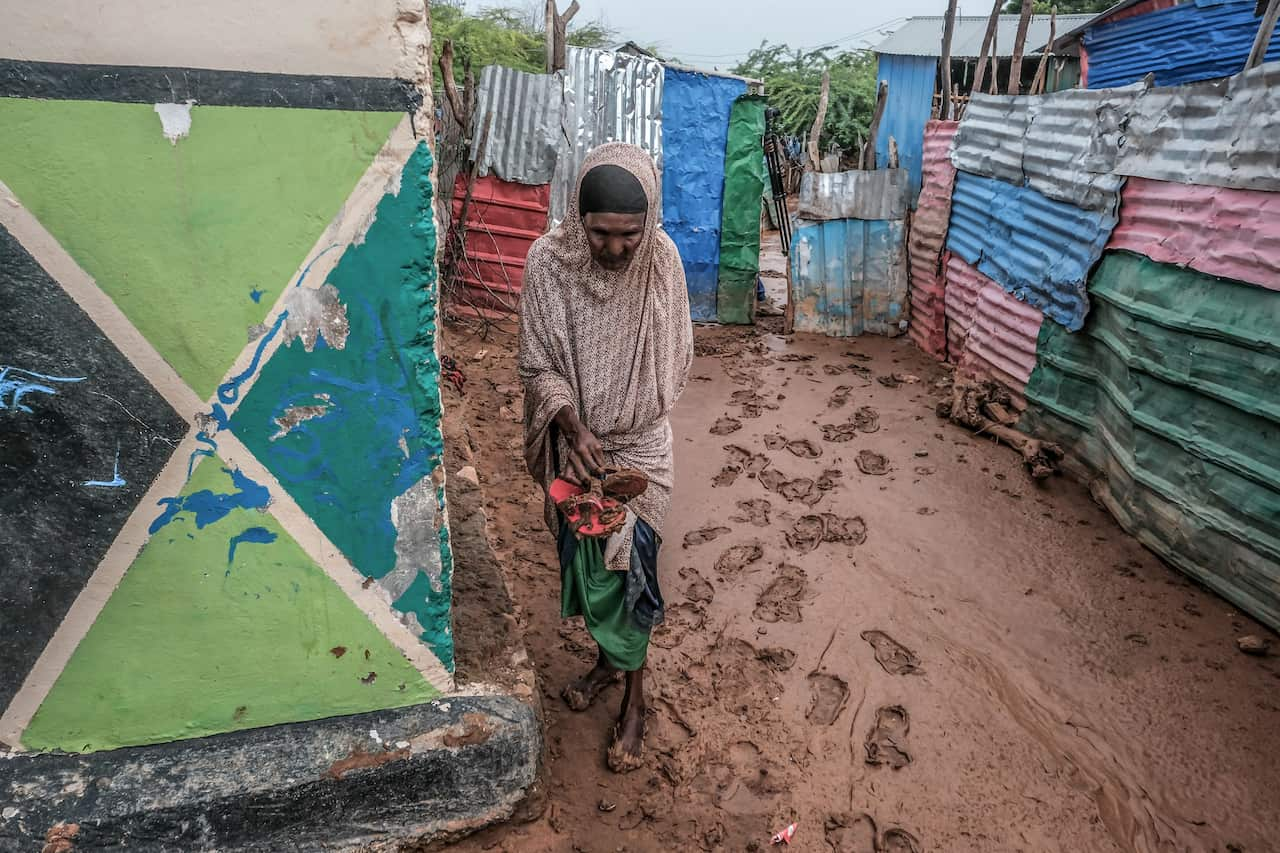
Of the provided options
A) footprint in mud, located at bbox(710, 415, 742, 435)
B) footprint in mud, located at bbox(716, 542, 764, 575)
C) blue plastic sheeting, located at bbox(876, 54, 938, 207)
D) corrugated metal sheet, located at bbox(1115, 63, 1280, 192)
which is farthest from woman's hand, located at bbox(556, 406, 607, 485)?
blue plastic sheeting, located at bbox(876, 54, 938, 207)

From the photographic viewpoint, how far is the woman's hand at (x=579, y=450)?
2141mm

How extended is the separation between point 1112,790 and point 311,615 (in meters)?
2.39

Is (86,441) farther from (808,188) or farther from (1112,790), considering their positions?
(808,188)

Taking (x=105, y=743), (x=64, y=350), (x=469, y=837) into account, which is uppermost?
(x=64, y=350)

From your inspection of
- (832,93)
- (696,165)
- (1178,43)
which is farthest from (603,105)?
(832,93)

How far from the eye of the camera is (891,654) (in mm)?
3076

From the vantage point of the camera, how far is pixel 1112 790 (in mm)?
2469

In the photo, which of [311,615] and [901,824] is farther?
[901,824]

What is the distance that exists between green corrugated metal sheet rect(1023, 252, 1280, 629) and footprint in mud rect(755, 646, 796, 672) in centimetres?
184

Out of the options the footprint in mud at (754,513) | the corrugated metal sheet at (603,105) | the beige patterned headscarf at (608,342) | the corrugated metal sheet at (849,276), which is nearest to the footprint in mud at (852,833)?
the beige patterned headscarf at (608,342)

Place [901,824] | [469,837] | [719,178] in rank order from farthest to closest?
[719,178], [901,824], [469,837]

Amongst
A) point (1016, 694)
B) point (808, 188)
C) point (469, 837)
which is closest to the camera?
point (469, 837)

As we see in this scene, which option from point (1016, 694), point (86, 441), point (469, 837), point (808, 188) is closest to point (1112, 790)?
point (1016, 694)

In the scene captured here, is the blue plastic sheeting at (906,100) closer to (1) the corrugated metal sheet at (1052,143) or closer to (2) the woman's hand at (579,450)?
(1) the corrugated metal sheet at (1052,143)
